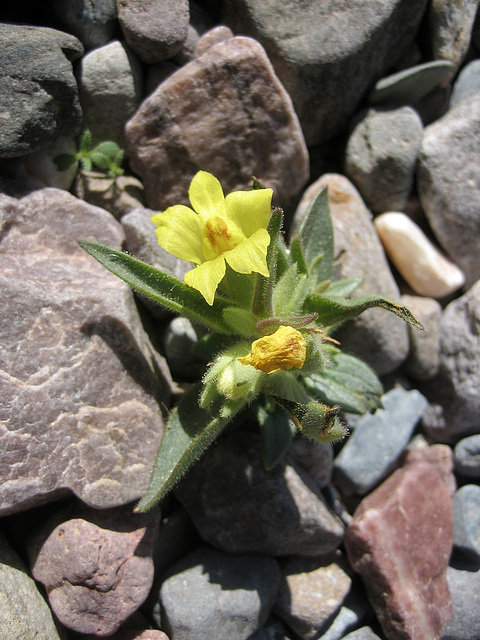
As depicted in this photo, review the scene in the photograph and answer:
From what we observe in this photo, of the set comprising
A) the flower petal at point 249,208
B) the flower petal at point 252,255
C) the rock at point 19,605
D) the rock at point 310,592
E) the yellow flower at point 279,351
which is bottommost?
the rock at point 310,592

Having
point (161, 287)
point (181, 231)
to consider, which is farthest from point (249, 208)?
point (161, 287)

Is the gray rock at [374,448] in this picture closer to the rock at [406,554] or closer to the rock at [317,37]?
the rock at [406,554]

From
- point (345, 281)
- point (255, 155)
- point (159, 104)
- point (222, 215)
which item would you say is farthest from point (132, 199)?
point (345, 281)

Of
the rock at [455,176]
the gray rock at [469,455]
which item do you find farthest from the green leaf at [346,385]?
the rock at [455,176]

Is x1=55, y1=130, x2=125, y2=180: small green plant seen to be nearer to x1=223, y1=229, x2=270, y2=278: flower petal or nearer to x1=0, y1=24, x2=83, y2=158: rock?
x1=0, y1=24, x2=83, y2=158: rock

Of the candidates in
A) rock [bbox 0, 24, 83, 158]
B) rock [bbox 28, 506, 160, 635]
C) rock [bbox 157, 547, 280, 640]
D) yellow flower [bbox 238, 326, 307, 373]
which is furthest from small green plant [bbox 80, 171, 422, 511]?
rock [bbox 0, 24, 83, 158]

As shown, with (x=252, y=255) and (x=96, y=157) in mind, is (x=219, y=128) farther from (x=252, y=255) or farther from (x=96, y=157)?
(x=252, y=255)

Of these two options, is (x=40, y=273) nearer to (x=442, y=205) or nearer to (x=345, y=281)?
(x=345, y=281)
